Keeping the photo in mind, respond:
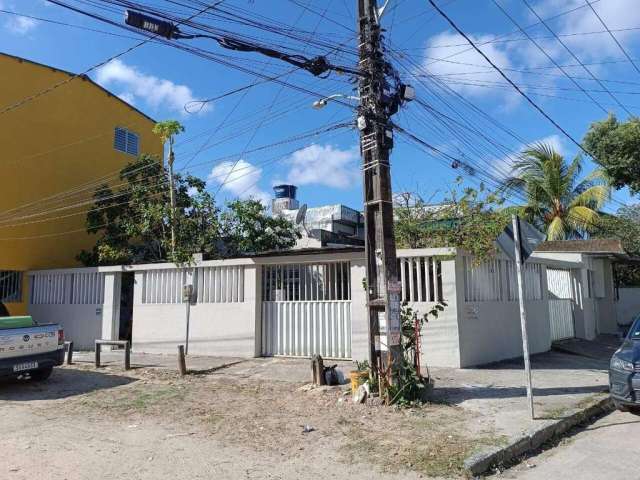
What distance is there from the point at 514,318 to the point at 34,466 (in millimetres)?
10760

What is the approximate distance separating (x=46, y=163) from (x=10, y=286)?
4.81 m

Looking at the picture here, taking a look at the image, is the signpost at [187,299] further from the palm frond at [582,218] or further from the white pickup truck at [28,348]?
the palm frond at [582,218]

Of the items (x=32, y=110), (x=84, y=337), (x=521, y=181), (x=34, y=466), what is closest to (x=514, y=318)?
(x=34, y=466)

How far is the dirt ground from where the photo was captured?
537 cm

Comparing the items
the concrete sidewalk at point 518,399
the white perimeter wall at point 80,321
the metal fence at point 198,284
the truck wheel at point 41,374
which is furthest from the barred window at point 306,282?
the white perimeter wall at point 80,321

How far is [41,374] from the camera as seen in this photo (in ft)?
34.6

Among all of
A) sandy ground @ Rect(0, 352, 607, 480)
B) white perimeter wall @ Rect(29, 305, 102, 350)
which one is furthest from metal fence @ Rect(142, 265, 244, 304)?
sandy ground @ Rect(0, 352, 607, 480)

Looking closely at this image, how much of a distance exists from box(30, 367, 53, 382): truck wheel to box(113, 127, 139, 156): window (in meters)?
14.5

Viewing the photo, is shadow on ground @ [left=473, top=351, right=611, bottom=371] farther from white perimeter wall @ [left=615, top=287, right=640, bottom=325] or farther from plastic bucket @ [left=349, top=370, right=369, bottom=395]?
white perimeter wall @ [left=615, top=287, right=640, bottom=325]

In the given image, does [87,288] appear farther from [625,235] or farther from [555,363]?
[625,235]

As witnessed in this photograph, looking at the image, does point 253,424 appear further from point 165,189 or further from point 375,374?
point 165,189

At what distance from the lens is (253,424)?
23.3 ft

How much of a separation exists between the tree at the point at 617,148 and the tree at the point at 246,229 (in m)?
11.5

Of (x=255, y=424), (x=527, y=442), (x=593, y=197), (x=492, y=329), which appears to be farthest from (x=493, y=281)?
(x=593, y=197)
